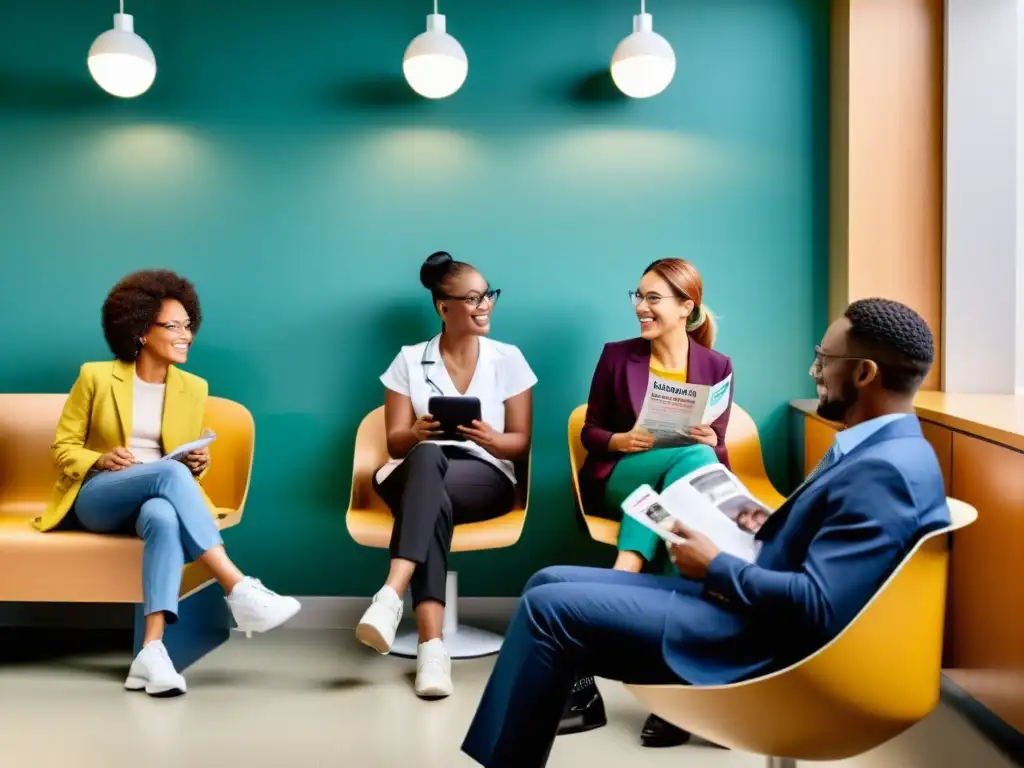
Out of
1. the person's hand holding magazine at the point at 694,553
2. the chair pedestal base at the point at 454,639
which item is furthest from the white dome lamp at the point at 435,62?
the person's hand holding magazine at the point at 694,553

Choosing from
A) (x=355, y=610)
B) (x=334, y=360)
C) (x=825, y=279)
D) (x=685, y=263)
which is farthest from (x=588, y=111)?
(x=355, y=610)

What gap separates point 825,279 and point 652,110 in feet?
3.32

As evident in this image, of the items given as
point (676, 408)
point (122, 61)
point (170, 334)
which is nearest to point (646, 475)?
point (676, 408)

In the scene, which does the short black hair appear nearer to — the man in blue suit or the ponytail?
the man in blue suit

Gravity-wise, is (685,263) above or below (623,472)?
above

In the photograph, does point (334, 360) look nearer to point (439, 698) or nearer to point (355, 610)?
Result: point (355, 610)

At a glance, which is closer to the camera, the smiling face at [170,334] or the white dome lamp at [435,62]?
the smiling face at [170,334]

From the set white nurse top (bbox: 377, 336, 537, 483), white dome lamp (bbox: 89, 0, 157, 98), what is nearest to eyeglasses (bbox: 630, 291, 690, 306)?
white nurse top (bbox: 377, 336, 537, 483)

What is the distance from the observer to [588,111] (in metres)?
3.98

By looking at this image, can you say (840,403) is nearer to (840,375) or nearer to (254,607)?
(840,375)

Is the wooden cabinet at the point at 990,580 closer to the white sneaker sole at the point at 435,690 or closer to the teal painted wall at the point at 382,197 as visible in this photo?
the teal painted wall at the point at 382,197

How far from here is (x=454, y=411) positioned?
347 centimetres

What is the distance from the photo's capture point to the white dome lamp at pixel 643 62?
12.0ft

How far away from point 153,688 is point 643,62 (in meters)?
2.81
